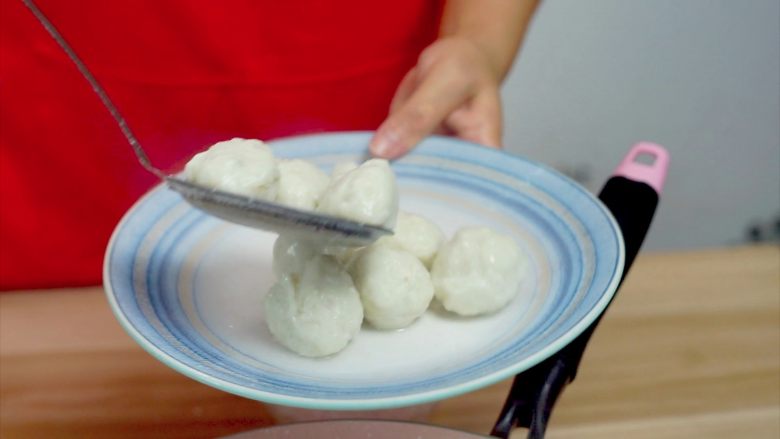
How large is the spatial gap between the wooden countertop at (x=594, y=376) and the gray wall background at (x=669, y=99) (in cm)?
78

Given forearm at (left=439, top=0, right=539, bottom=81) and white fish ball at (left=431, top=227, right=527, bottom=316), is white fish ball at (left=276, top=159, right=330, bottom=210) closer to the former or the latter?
white fish ball at (left=431, top=227, right=527, bottom=316)

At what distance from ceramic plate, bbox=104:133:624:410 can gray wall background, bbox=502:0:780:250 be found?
876 millimetres

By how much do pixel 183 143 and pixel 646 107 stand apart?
109cm

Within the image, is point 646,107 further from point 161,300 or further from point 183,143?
point 161,300

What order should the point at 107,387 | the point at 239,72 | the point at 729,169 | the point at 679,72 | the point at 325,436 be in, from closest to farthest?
the point at 325,436 → the point at 107,387 → the point at 239,72 → the point at 679,72 → the point at 729,169

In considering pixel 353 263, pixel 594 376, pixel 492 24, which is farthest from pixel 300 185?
pixel 492 24

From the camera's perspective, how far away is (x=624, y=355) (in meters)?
0.71

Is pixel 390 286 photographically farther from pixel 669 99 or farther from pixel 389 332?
pixel 669 99

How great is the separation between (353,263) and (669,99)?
124cm

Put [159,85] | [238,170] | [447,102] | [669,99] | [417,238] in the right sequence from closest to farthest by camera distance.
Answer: [238,170] → [417,238] → [447,102] → [159,85] → [669,99]

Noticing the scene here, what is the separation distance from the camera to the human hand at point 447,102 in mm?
660

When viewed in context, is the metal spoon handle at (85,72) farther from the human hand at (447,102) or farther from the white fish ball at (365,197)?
the human hand at (447,102)

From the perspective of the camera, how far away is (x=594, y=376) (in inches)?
27.1

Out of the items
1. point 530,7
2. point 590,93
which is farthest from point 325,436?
point 590,93
